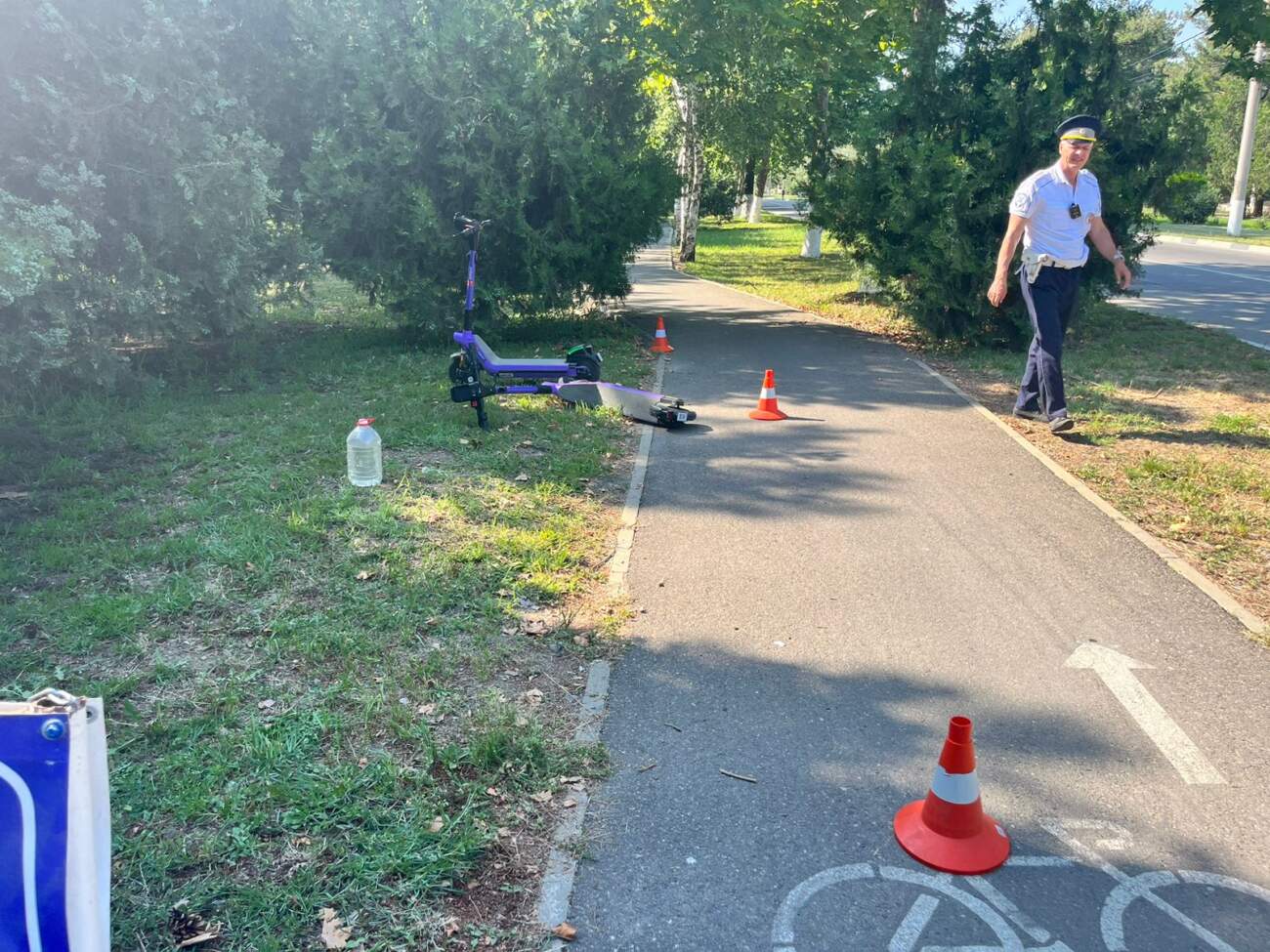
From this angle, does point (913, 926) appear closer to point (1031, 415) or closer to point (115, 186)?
point (1031, 415)

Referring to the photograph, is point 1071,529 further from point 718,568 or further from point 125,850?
point 125,850

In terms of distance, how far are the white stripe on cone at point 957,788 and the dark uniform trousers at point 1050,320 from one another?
5744 millimetres

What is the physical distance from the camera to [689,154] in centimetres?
2411

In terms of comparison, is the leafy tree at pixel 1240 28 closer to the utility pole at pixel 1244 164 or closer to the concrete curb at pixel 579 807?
the concrete curb at pixel 579 807

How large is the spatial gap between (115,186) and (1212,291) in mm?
19552

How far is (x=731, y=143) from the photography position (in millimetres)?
22703

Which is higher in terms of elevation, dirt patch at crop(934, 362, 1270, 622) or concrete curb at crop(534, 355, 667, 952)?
dirt patch at crop(934, 362, 1270, 622)

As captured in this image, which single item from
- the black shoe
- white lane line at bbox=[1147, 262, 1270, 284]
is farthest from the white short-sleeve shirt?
white lane line at bbox=[1147, 262, 1270, 284]

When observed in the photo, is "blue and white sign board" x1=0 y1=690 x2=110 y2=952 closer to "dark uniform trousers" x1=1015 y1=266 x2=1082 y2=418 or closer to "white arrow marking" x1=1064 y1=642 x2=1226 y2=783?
"white arrow marking" x1=1064 y1=642 x2=1226 y2=783

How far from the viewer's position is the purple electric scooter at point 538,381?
820 cm

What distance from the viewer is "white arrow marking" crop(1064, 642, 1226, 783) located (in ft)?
12.2

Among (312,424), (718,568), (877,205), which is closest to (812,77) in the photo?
(877,205)

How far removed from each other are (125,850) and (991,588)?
4.26 m

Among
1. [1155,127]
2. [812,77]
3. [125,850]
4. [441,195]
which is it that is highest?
[812,77]
